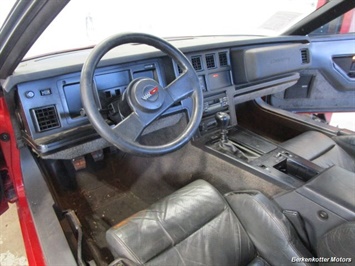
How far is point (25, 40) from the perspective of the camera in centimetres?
72

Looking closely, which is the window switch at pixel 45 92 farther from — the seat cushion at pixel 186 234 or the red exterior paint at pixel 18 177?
the seat cushion at pixel 186 234

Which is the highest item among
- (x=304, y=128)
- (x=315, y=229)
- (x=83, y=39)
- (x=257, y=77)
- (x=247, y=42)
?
Result: (x=83, y=39)

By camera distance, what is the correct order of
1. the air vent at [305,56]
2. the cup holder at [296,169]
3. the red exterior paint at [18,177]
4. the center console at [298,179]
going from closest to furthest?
the center console at [298,179] < the red exterior paint at [18,177] < the cup holder at [296,169] < the air vent at [305,56]

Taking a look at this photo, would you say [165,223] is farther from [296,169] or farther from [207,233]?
[296,169]

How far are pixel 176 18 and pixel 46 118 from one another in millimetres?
1816

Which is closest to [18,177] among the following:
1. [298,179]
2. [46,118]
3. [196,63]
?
[46,118]

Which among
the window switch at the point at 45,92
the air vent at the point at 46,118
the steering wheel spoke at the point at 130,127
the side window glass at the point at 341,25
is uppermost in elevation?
the side window glass at the point at 341,25

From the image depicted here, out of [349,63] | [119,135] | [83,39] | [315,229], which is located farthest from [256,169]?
[83,39]

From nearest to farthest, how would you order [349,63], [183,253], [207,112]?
[183,253]
[207,112]
[349,63]

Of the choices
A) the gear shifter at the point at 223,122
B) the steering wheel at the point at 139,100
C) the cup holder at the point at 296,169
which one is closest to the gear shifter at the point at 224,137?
the gear shifter at the point at 223,122

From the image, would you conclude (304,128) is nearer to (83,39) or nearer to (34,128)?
(34,128)

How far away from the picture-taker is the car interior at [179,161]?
83 centimetres

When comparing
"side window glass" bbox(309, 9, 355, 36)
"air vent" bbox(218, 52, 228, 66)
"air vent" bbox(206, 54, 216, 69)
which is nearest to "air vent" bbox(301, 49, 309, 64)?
"side window glass" bbox(309, 9, 355, 36)

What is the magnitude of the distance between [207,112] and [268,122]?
0.65 metres
